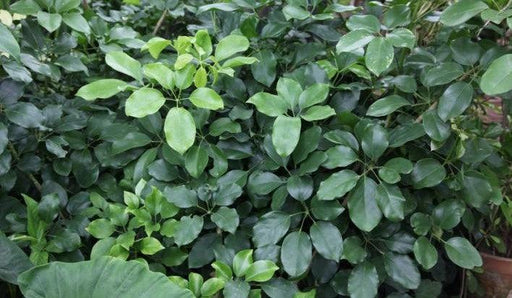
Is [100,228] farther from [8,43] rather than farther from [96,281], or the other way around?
[8,43]

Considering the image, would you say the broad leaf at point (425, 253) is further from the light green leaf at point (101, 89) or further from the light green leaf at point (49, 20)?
the light green leaf at point (49, 20)

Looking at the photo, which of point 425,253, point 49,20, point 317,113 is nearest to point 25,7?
point 49,20

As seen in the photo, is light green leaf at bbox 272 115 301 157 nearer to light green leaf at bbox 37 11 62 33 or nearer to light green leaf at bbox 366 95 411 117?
light green leaf at bbox 366 95 411 117

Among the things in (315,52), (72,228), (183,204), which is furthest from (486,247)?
(72,228)

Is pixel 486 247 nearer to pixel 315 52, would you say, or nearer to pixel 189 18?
pixel 315 52

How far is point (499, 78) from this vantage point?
0.87m

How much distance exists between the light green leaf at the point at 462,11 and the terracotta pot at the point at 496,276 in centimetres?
77

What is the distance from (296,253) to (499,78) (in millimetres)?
511

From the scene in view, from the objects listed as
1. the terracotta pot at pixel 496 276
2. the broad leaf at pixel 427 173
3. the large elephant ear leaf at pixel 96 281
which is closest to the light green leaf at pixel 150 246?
the large elephant ear leaf at pixel 96 281

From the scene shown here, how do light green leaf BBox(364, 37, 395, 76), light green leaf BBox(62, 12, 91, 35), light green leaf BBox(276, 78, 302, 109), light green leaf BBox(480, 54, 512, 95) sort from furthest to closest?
light green leaf BBox(62, 12, 91, 35), light green leaf BBox(276, 78, 302, 109), light green leaf BBox(364, 37, 395, 76), light green leaf BBox(480, 54, 512, 95)

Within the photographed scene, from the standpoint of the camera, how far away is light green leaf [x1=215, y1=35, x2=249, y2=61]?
3.81 feet

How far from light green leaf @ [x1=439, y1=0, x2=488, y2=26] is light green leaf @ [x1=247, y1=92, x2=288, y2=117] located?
14.4 inches

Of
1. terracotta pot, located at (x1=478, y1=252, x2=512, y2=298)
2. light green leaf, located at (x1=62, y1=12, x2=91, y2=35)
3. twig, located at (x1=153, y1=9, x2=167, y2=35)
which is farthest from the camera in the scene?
twig, located at (x1=153, y1=9, x2=167, y2=35)

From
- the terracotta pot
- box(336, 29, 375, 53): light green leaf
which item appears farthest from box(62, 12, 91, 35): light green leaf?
the terracotta pot
